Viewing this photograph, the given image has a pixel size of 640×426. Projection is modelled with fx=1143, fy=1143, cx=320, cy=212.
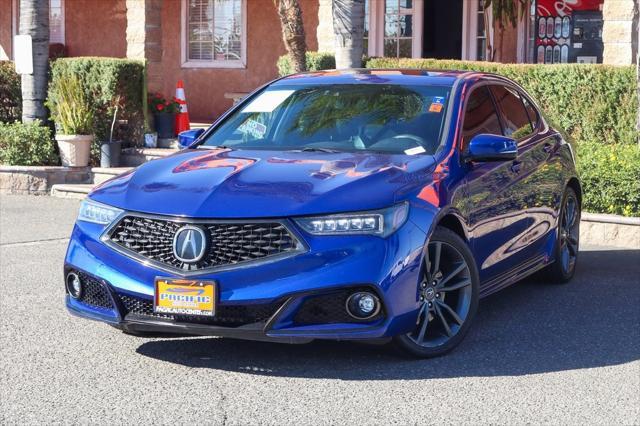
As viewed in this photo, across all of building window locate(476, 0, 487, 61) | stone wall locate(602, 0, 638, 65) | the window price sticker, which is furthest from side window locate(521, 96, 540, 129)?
building window locate(476, 0, 487, 61)

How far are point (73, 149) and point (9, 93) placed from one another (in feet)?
7.94

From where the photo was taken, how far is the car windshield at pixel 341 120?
6.98 metres

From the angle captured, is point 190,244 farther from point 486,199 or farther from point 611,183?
point 611,183

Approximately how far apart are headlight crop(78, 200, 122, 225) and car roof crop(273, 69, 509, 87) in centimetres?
195

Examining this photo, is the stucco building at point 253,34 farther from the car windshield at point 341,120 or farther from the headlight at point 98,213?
the headlight at point 98,213

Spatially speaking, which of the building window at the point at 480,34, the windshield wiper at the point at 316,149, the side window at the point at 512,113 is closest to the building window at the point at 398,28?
the building window at the point at 480,34

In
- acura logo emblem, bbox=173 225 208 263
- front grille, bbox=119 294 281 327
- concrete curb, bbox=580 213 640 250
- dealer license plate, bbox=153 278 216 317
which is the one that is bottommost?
concrete curb, bbox=580 213 640 250

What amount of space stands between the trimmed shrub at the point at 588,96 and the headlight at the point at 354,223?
7.79 meters

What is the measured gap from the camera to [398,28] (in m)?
20.5

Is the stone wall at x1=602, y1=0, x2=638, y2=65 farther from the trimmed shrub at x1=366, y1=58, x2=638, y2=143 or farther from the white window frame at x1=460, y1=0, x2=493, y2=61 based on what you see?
the white window frame at x1=460, y1=0, x2=493, y2=61

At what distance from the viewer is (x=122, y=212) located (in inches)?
241

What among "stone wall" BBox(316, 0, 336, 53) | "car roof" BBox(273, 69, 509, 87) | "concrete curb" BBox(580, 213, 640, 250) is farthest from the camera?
"stone wall" BBox(316, 0, 336, 53)

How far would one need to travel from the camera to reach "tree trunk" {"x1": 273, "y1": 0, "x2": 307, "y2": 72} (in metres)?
15.9

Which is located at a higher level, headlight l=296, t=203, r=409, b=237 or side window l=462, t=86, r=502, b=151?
side window l=462, t=86, r=502, b=151
